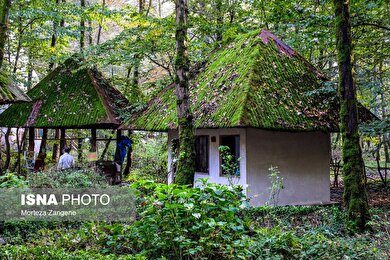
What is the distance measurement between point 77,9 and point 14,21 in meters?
2.91

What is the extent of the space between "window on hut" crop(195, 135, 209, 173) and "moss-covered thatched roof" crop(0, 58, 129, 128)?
13.4ft

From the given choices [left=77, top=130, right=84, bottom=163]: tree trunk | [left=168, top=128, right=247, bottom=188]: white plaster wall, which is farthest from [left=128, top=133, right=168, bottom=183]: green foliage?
[left=168, top=128, right=247, bottom=188]: white plaster wall

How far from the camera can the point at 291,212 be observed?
338 inches

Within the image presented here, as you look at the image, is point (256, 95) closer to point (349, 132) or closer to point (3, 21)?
point (349, 132)

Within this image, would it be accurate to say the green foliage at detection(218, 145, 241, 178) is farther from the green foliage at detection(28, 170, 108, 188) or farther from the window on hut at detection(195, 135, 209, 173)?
the green foliage at detection(28, 170, 108, 188)

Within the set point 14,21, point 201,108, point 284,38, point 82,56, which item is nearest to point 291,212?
point 201,108

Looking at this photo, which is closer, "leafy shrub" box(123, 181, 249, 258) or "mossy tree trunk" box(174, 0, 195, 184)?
"leafy shrub" box(123, 181, 249, 258)

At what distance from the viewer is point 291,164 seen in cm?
1121

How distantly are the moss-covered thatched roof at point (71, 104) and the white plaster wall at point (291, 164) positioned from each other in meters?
6.34

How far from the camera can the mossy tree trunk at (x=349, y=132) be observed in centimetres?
→ 754

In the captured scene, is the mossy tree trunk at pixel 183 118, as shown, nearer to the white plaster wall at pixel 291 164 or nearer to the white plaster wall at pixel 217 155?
the white plaster wall at pixel 217 155

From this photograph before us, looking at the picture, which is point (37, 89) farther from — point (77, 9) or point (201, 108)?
point (201, 108)

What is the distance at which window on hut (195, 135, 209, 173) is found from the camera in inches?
467

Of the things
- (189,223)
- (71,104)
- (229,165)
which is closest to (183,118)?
(229,165)
